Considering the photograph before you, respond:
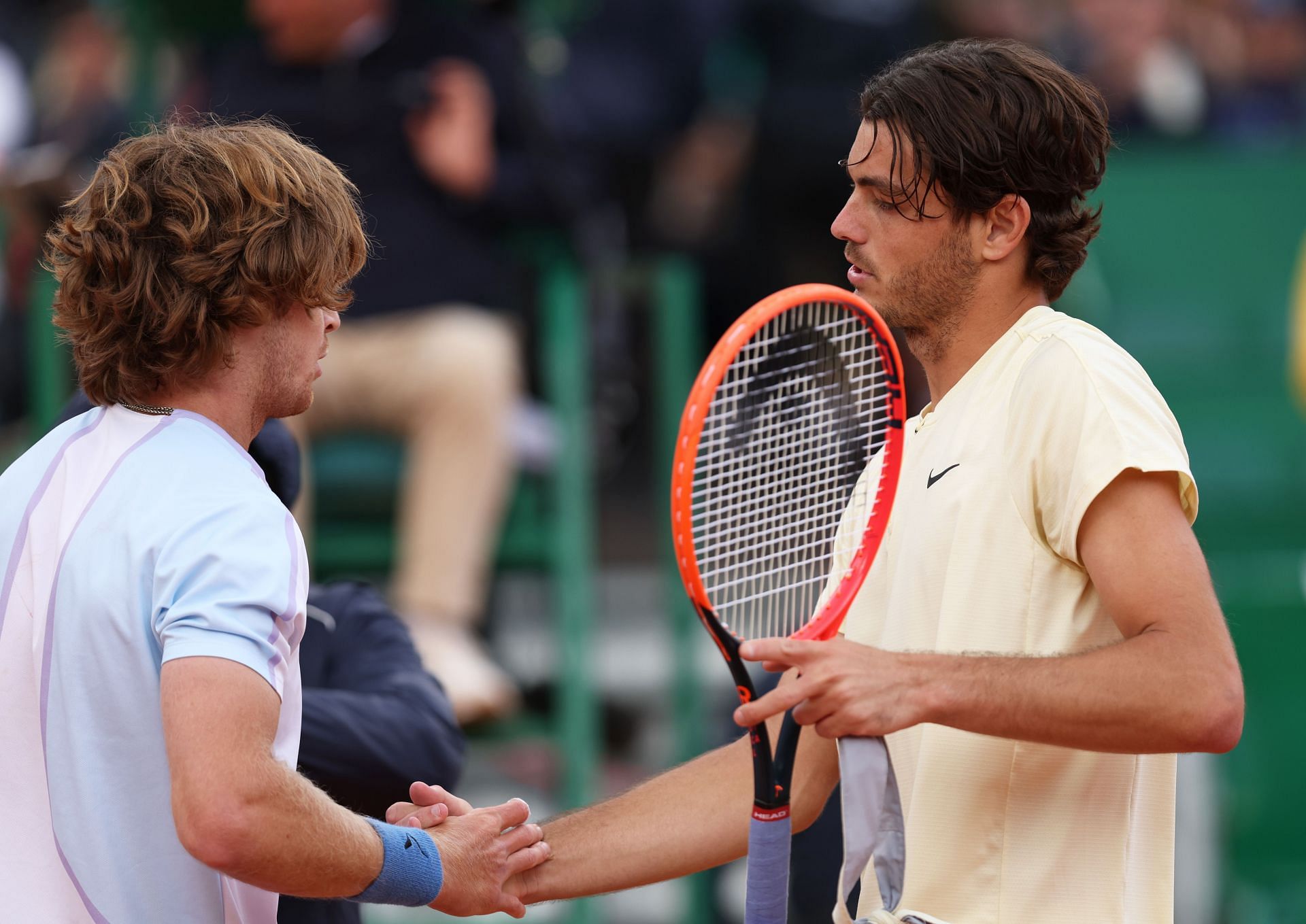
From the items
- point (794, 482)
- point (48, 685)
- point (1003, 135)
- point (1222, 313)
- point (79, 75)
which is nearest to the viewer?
point (48, 685)

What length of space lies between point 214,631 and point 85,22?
652cm

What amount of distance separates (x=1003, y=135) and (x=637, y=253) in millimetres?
4858

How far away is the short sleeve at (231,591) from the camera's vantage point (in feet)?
6.07

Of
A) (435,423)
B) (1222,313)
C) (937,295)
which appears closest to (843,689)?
(937,295)

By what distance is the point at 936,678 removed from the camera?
2080 mm

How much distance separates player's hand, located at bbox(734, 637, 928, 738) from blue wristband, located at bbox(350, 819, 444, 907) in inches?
19.1

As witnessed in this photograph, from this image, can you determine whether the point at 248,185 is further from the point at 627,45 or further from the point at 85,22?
the point at 85,22

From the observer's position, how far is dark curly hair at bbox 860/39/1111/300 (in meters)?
2.33

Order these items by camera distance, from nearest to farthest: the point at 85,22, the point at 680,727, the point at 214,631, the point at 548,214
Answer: the point at 214,631 < the point at 548,214 < the point at 680,727 < the point at 85,22

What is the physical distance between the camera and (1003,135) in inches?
91.6

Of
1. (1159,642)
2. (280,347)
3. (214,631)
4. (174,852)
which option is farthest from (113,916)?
(1159,642)

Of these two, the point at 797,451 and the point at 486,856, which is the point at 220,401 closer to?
the point at 486,856

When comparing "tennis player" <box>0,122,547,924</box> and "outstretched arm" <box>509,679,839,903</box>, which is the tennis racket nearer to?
"outstretched arm" <box>509,679,839,903</box>

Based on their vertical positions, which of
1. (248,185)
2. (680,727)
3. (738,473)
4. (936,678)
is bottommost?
(680,727)
